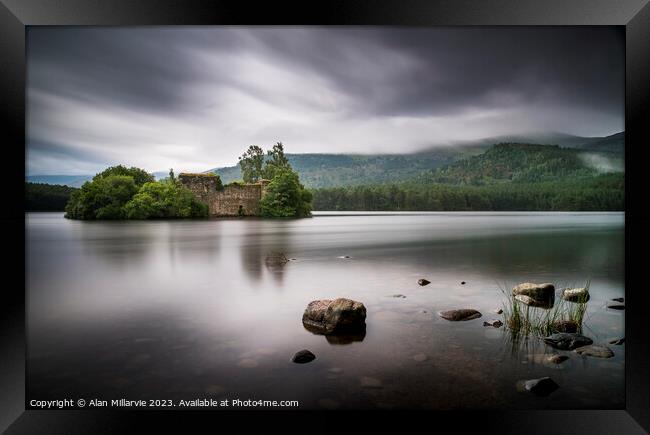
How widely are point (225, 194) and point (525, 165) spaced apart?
78.7 feet

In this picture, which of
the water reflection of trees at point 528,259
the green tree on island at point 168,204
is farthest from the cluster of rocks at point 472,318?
the green tree on island at point 168,204

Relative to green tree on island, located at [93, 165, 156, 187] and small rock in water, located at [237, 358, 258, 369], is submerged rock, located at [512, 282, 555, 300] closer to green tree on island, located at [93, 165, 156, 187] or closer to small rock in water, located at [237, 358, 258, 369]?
small rock in water, located at [237, 358, 258, 369]

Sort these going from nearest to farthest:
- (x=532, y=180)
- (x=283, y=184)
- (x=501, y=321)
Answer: (x=501, y=321) → (x=532, y=180) → (x=283, y=184)

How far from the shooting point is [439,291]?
6.05m

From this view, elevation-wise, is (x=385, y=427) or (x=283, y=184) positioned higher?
(x=283, y=184)

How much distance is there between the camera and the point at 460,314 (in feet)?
14.8

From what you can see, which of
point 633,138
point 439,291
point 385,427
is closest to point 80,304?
point 385,427

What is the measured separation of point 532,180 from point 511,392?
27.2 feet

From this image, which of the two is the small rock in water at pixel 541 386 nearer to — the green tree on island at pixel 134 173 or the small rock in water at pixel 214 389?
the small rock in water at pixel 214 389

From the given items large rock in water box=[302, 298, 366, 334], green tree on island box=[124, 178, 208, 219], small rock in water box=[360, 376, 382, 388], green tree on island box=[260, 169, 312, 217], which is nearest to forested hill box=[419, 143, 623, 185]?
large rock in water box=[302, 298, 366, 334]

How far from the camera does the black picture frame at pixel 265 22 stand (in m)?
2.81

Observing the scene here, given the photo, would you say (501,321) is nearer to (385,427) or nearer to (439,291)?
(439,291)

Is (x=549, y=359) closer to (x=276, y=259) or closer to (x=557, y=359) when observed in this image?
(x=557, y=359)

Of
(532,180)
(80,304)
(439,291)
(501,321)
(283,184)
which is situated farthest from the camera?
(283,184)
